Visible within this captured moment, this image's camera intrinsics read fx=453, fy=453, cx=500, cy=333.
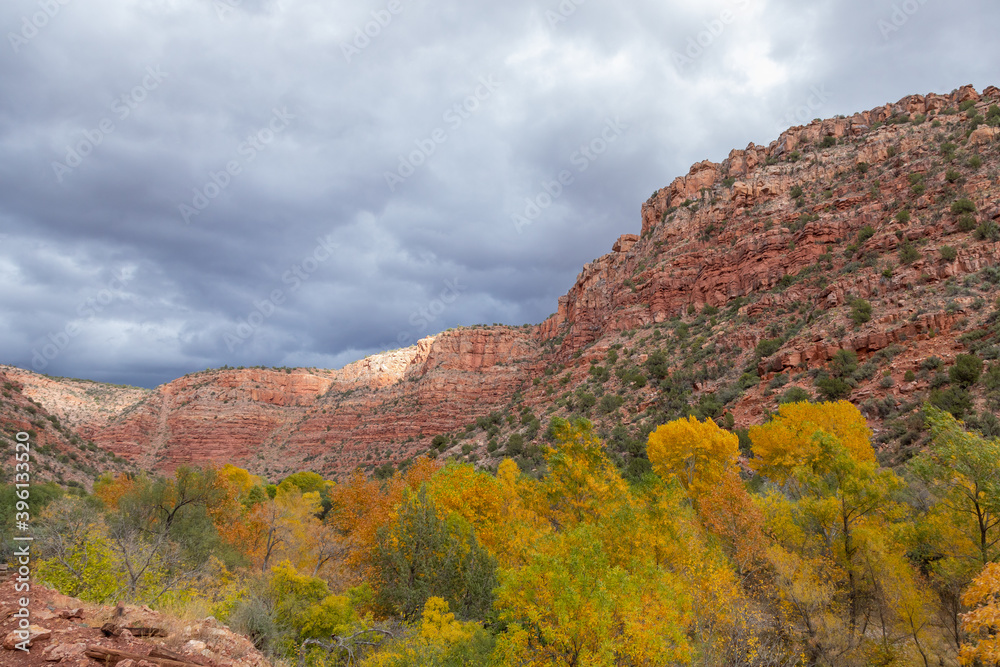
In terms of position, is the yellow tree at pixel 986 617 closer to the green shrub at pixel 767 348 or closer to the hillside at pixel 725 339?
the hillside at pixel 725 339

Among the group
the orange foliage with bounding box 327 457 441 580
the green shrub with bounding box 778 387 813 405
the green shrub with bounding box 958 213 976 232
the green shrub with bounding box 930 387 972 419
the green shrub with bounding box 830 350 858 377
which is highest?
the green shrub with bounding box 958 213 976 232

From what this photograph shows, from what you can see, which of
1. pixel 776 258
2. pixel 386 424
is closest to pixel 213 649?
pixel 776 258

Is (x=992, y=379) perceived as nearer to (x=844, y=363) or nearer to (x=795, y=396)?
(x=844, y=363)

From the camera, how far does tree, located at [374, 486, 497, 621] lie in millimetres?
13648

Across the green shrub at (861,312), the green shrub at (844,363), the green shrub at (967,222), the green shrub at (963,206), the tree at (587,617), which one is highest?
the green shrub at (963,206)

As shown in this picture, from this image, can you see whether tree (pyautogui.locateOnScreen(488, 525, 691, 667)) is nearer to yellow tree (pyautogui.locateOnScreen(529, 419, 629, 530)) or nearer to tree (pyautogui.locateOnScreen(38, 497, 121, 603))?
yellow tree (pyautogui.locateOnScreen(529, 419, 629, 530))

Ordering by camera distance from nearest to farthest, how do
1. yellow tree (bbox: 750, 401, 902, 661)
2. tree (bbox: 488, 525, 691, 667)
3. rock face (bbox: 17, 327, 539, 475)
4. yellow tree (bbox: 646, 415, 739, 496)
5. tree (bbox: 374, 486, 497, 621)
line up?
tree (bbox: 488, 525, 691, 667)
yellow tree (bbox: 750, 401, 902, 661)
tree (bbox: 374, 486, 497, 621)
yellow tree (bbox: 646, 415, 739, 496)
rock face (bbox: 17, 327, 539, 475)

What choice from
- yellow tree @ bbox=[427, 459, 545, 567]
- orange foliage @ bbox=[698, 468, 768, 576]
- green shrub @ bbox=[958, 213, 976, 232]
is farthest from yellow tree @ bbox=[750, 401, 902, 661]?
green shrub @ bbox=[958, 213, 976, 232]

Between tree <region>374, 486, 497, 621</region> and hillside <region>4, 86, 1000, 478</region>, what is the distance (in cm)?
1919

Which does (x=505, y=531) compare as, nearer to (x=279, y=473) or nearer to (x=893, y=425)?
→ (x=893, y=425)

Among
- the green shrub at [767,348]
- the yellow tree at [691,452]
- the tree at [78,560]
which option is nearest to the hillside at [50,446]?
the tree at [78,560]

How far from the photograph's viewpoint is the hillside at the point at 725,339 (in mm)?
30344

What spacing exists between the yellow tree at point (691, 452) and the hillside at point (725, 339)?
15.0 ft

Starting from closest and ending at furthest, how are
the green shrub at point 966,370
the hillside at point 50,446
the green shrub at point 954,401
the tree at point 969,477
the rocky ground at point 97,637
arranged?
the rocky ground at point 97,637 → the tree at point 969,477 → the green shrub at point 954,401 → the green shrub at point 966,370 → the hillside at point 50,446
